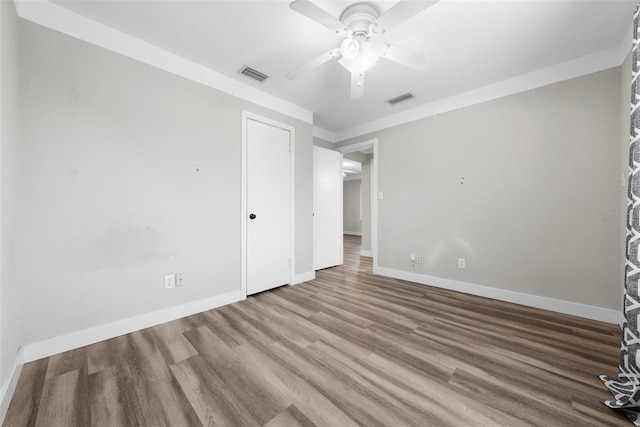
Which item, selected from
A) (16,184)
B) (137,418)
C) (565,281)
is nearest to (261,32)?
(16,184)

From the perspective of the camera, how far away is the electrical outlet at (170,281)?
2.20m

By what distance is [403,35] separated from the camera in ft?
6.57

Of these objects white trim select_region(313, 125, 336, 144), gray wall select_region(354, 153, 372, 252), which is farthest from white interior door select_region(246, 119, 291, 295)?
gray wall select_region(354, 153, 372, 252)

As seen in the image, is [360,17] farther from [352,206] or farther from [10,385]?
[352,206]

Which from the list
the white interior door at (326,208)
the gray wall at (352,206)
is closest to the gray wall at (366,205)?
the white interior door at (326,208)

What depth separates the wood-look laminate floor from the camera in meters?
1.17

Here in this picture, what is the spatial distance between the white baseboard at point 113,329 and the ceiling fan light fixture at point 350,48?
2.65 meters

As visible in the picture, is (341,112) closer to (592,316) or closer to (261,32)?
(261,32)

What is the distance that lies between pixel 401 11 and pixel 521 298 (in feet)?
9.94

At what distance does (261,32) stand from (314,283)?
9.70 feet

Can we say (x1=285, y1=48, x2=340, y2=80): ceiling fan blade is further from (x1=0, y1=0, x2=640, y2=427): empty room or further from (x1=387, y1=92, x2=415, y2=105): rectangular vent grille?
(x1=387, y1=92, x2=415, y2=105): rectangular vent grille

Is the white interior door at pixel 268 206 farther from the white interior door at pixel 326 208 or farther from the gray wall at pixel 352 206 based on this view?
the gray wall at pixel 352 206

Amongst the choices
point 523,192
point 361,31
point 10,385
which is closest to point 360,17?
point 361,31

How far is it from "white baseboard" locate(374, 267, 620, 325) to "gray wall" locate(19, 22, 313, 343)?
2.60 m
